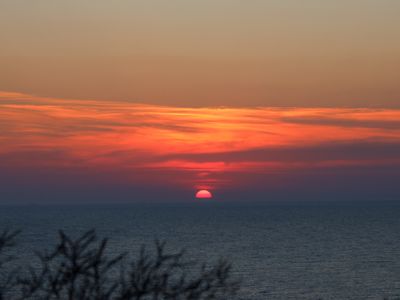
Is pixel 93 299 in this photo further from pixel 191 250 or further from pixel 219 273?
pixel 191 250

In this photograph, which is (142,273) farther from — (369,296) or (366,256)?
(366,256)

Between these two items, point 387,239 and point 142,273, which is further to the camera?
point 387,239

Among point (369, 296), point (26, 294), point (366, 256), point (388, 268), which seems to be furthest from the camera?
point (366, 256)

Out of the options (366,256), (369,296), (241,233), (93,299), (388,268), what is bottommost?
(93,299)

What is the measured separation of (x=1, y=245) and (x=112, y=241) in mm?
113936

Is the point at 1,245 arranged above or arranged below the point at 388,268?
below

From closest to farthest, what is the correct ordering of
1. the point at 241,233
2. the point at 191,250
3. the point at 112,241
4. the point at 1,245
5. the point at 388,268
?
the point at 1,245 < the point at 388,268 < the point at 191,250 < the point at 112,241 < the point at 241,233

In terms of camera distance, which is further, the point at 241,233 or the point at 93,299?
the point at 241,233

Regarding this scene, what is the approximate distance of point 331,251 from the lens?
103000mm

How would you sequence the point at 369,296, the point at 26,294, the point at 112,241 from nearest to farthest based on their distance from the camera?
the point at 26,294 → the point at 369,296 → the point at 112,241

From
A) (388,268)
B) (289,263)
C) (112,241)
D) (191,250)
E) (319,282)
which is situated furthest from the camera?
(112,241)

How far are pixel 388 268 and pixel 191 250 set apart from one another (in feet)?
105

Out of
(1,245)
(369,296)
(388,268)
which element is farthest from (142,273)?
(388,268)

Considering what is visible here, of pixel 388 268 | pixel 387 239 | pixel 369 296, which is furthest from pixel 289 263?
pixel 387 239
